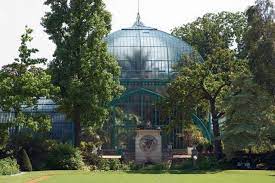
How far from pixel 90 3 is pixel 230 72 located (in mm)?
12492

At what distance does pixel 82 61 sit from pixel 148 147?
10609 mm

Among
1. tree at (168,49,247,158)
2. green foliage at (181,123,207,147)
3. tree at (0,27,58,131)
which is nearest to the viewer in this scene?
tree at (0,27,58,131)

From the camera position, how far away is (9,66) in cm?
3559

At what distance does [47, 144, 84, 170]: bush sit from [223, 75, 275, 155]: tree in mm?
10646

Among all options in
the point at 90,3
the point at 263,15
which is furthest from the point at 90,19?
the point at 263,15

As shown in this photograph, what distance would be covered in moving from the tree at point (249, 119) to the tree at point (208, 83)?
6.64 feet

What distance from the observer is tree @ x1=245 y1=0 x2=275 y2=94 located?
36.4 m

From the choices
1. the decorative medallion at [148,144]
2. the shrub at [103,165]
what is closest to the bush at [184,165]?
the decorative medallion at [148,144]

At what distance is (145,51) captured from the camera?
57.0 m

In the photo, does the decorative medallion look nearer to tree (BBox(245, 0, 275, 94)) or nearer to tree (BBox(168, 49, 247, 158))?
tree (BBox(168, 49, 247, 158))

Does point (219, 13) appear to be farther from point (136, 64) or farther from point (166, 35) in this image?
point (136, 64)

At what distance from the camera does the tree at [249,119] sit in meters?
37.2

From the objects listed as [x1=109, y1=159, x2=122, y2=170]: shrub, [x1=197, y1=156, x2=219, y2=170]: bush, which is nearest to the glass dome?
[x1=197, y1=156, x2=219, y2=170]: bush

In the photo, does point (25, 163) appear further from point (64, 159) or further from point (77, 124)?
point (77, 124)
